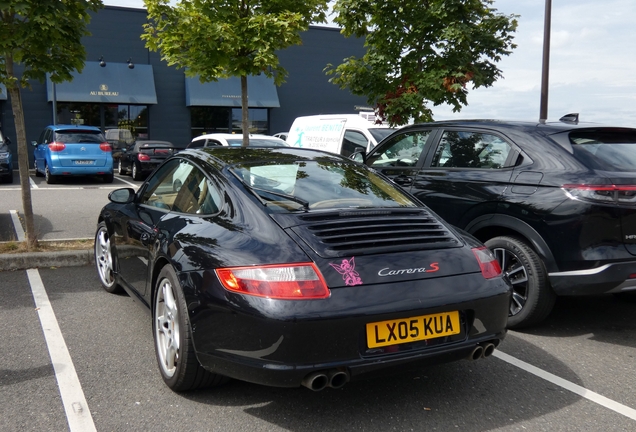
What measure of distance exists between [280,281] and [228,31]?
629cm

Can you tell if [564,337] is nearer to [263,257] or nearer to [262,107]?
[263,257]

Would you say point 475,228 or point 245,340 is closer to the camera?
point 245,340

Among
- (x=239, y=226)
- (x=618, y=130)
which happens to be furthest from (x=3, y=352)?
(x=618, y=130)

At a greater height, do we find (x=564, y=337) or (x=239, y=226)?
(x=239, y=226)

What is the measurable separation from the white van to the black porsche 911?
21.8ft

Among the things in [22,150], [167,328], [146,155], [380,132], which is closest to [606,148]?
[167,328]

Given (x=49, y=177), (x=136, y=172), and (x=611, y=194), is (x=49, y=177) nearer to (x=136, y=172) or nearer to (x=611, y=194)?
(x=136, y=172)

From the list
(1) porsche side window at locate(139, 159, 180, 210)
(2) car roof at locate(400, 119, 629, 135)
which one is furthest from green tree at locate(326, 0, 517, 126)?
(1) porsche side window at locate(139, 159, 180, 210)

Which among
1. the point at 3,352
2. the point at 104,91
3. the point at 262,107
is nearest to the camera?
the point at 3,352

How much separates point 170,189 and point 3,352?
1568 mm

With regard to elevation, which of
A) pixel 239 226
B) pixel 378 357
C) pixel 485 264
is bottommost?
pixel 378 357

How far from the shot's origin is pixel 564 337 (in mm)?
4812

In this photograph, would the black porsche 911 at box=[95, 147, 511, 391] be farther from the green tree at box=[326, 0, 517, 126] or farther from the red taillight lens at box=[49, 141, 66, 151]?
the red taillight lens at box=[49, 141, 66, 151]

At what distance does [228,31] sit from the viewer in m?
8.52
